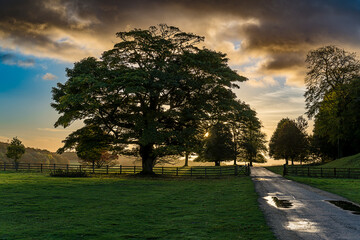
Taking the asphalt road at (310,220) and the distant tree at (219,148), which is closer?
the asphalt road at (310,220)

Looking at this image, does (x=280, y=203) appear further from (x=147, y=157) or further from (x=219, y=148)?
(x=219, y=148)

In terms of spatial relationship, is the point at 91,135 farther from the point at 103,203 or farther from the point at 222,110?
the point at 103,203

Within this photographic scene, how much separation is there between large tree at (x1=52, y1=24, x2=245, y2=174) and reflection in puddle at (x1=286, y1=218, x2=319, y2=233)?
77.1ft

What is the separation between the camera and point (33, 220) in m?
11.3

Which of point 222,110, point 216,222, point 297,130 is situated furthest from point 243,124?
point 297,130

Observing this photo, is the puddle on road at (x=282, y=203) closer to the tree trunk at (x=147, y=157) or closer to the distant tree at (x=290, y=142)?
the tree trunk at (x=147, y=157)

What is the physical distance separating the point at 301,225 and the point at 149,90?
26.0m

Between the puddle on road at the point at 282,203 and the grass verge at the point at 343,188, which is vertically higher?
the puddle on road at the point at 282,203

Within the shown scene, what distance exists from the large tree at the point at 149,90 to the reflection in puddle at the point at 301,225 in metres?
23.5

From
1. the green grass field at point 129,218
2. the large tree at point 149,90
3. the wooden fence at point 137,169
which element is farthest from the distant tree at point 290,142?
the green grass field at point 129,218

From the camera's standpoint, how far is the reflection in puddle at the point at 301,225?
951 cm

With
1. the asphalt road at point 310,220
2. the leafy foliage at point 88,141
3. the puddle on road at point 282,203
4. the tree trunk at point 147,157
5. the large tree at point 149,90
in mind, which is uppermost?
the large tree at point 149,90

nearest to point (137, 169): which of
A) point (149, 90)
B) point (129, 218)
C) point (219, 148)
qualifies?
point (149, 90)

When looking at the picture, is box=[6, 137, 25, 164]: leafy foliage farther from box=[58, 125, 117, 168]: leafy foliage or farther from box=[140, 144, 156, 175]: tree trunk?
box=[140, 144, 156, 175]: tree trunk
